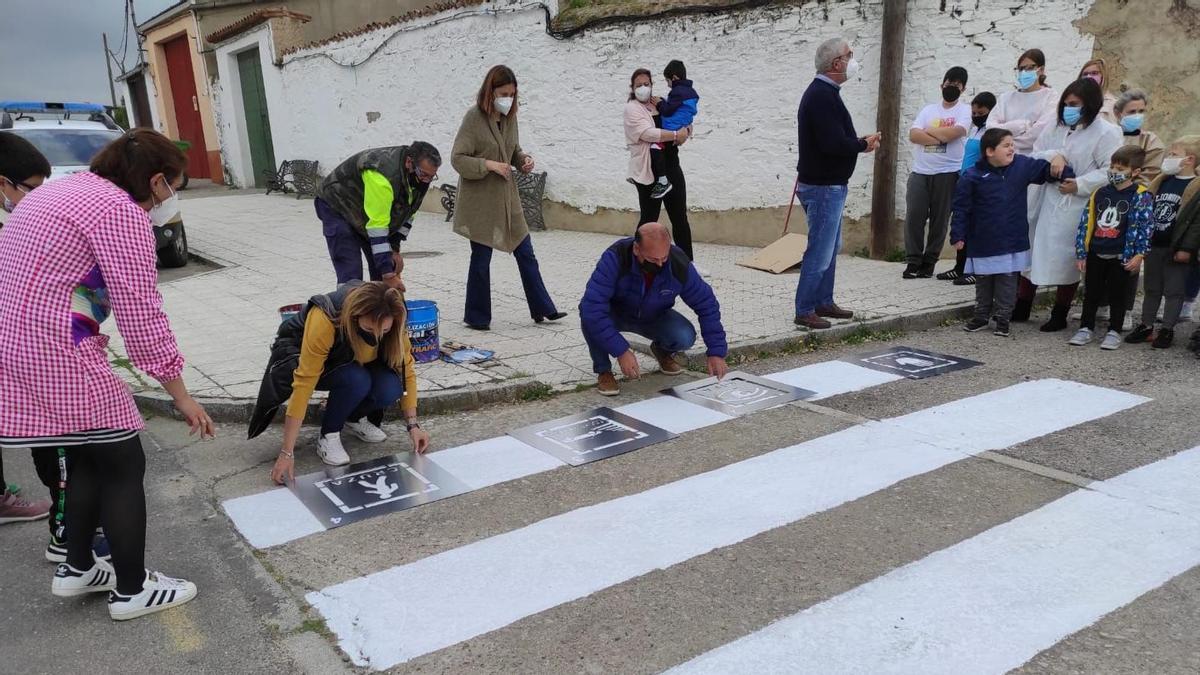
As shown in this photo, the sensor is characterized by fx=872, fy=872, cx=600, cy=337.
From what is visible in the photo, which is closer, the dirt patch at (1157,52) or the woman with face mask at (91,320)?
the woman with face mask at (91,320)

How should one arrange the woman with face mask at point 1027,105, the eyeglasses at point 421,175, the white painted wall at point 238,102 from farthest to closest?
the white painted wall at point 238,102 → the woman with face mask at point 1027,105 → the eyeglasses at point 421,175

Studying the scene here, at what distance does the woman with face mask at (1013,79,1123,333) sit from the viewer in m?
6.40

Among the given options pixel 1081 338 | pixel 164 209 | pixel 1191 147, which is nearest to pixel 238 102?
pixel 1081 338

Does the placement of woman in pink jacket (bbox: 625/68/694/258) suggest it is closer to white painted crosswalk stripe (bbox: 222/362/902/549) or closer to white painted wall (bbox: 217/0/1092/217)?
white painted wall (bbox: 217/0/1092/217)

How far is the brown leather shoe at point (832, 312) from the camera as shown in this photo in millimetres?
6934

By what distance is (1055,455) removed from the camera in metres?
4.32

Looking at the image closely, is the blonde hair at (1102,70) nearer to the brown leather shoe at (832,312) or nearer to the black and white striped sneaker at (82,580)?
the brown leather shoe at (832,312)

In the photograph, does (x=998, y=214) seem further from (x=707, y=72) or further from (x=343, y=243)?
(x=707, y=72)

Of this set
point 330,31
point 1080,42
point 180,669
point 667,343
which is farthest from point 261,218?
point 180,669

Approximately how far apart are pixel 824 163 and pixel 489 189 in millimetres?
2513

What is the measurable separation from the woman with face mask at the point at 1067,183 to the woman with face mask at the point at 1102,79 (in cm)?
21

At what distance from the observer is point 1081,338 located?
20.9ft

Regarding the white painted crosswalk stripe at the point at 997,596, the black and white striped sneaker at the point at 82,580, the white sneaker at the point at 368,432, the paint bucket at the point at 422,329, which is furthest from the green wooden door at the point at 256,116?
the white painted crosswalk stripe at the point at 997,596

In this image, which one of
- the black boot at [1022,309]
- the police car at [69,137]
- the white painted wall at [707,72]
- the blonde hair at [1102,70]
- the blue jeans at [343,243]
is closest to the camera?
the blue jeans at [343,243]
